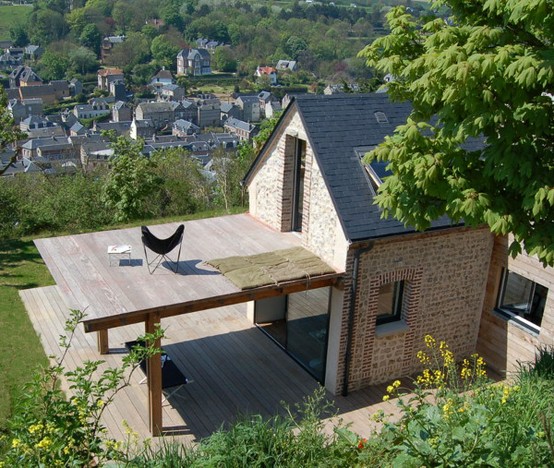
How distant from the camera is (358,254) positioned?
10758 millimetres

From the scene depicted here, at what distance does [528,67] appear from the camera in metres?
6.31

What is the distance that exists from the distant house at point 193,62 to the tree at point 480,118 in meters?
165

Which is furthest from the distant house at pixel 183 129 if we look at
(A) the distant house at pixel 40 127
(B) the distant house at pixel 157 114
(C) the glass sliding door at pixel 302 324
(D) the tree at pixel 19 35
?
(C) the glass sliding door at pixel 302 324

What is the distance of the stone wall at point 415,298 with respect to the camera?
11148mm

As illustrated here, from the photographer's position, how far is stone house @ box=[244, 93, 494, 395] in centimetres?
1097

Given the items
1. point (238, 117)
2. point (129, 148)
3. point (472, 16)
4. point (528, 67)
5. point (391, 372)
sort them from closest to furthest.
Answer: point (528, 67), point (472, 16), point (391, 372), point (129, 148), point (238, 117)

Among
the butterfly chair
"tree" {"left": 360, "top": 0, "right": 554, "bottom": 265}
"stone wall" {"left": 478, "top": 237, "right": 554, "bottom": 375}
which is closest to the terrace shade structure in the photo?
the butterfly chair

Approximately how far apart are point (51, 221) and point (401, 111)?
12349mm

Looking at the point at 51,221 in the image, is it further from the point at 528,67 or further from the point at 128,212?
the point at 528,67

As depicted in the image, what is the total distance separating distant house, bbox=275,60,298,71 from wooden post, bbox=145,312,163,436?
16276 cm

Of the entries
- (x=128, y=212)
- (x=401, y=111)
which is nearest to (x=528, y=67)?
(x=401, y=111)

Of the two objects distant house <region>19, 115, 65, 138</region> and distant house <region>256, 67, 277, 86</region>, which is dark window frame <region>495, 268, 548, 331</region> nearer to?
distant house <region>19, 115, 65, 138</region>

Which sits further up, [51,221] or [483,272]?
[483,272]

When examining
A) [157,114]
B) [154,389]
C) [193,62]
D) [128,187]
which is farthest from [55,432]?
[193,62]
